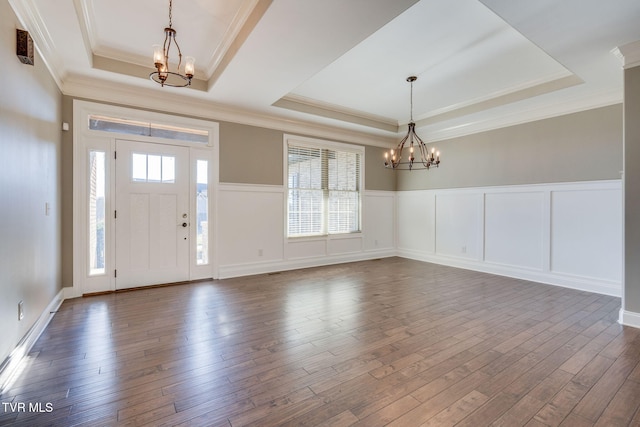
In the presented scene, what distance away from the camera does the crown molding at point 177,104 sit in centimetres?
391

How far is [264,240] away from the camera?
5438mm

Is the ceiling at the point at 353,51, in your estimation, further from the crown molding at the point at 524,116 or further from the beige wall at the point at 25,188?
the beige wall at the point at 25,188

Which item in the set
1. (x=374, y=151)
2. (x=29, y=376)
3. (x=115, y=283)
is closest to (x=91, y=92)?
(x=115, y=283)

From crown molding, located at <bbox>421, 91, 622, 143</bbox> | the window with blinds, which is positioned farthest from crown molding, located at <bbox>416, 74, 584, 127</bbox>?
the window with blinds

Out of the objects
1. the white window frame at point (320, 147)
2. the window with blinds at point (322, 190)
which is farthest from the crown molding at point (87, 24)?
the window with blinds at point (322, 190)

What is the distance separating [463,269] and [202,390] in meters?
5.28

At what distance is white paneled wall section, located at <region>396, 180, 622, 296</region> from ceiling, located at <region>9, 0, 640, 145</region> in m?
1.38

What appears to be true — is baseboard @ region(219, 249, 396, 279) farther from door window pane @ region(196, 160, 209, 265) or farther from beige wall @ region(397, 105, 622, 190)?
beige wall @ region(397, 105, 622, 190)

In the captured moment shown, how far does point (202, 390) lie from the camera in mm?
1950

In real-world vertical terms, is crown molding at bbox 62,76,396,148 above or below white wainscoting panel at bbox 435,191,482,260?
above

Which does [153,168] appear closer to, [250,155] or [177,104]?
[177,104]

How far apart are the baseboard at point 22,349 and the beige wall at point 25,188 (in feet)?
0.18

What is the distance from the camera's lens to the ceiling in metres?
2.52

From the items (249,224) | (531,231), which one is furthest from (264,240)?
(531,231)
